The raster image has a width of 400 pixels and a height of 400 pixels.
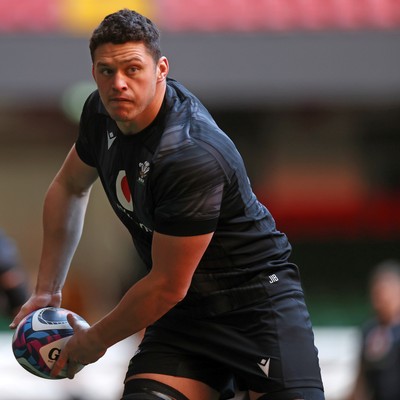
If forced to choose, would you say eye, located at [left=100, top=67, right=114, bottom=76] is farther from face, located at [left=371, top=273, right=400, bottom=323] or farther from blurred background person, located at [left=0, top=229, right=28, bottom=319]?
face, located at [left=371, top=273, right=400, bottom=323]

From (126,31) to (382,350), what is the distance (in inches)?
214

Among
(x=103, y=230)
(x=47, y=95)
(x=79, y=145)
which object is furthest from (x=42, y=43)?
(x=79, y=145)

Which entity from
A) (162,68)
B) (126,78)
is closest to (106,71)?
(126,78)

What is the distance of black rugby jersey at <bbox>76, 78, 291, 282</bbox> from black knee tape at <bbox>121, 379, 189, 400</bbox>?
0.48 metres

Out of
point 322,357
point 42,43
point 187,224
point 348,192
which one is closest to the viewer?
point 187,224

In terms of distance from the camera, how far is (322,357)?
1038 cm

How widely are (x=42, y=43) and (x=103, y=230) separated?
4809mm

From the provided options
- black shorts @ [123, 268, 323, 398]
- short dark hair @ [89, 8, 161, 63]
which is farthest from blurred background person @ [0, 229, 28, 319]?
short dark hair @ [89, 8, 161, 63]

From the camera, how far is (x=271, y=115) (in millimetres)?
18094

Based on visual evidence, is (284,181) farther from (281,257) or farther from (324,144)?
(281,257)

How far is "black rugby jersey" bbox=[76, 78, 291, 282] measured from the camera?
4211mm

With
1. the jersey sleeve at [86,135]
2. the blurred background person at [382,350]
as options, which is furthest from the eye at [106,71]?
the blurred background person at [382,350]

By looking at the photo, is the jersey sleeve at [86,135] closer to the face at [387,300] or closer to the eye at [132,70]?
the eye at [132,70]

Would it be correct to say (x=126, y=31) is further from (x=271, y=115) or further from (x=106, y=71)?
(x=271, y=115)
